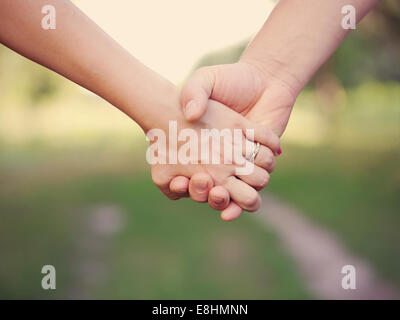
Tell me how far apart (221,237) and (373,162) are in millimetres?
5039

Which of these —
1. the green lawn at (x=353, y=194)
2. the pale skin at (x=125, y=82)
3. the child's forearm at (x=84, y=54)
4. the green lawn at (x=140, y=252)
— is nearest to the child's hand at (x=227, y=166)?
the pale skin at (x=125, y=82)

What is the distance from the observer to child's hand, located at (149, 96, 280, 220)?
1.85m

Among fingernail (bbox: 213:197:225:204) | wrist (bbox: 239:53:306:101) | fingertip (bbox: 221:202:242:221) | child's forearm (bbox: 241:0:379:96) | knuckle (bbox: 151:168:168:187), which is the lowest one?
fingertip (bbox: 221:202:242:221)

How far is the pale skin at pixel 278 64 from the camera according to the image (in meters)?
1.89

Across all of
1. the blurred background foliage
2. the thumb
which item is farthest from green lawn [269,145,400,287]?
the thumb

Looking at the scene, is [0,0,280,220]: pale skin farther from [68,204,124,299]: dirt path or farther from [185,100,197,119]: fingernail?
[68,204,124,299]: dirt path

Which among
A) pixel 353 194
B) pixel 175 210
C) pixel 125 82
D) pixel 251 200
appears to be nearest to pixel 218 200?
pixel 251 200

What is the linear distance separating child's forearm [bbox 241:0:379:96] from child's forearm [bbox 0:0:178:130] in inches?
18.4

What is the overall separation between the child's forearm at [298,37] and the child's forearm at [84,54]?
0.47 meters

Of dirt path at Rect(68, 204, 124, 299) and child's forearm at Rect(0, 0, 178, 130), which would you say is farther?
dirt path at Rect(68, 204, 124, 299)

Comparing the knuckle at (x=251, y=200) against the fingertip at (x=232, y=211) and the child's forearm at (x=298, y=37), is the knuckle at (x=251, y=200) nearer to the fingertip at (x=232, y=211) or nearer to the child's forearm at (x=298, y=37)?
the fingertip at (x=232, y=211)

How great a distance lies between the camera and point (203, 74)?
6.03 ft

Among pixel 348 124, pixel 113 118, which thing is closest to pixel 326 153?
pixel 348 124

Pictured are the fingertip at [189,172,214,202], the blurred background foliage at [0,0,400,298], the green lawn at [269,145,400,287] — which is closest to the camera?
the fingertip at [189,172,214,202]
